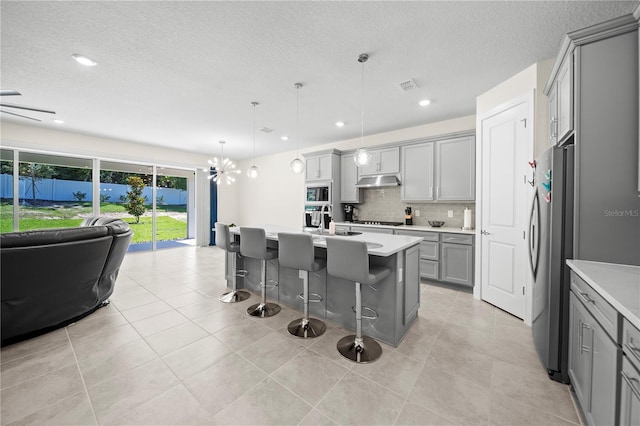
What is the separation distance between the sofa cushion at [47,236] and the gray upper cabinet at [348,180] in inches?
157

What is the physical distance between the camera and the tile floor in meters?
1.55

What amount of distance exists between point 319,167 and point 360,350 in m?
4.08

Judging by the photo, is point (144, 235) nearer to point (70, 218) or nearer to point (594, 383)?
point (70, 218)

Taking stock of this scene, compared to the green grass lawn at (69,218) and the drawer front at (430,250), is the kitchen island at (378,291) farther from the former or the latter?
the green grass lawn at (69,218)

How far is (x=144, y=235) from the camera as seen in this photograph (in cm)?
693

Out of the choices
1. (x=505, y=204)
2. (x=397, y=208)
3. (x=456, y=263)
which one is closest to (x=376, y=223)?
(x=397, y=208)

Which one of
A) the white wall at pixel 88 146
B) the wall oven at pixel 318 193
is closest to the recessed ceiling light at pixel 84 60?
the white wall at pixel 88 146

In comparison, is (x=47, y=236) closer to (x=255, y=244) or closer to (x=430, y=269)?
(x=255, y=244)

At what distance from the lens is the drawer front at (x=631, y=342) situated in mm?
969

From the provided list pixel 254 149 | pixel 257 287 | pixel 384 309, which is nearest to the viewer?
pixel 384 309

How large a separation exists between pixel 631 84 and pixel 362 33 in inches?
73.3

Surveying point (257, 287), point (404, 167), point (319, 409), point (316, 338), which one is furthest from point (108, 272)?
point (404, 167)

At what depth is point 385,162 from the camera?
4.86 meters

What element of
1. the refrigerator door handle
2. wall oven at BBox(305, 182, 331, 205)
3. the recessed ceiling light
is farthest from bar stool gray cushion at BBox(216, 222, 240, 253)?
the refrigerator door handle
